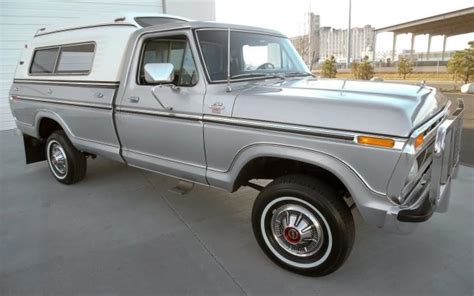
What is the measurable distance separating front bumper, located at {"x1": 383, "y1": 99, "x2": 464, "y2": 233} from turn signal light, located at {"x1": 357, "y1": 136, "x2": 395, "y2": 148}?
332 millimetres

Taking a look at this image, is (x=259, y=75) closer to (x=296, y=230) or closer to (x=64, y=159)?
(x=296, y=230)

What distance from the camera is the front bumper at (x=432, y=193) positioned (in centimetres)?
233

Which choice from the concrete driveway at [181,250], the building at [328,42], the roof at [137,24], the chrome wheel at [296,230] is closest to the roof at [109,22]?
the roof at [137,24]

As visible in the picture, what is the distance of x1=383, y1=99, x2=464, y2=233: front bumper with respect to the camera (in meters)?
2.33

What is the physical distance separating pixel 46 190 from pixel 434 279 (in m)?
4.72

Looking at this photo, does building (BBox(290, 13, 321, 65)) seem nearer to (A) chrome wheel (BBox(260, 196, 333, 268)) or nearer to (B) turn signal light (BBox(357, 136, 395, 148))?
(A) chrome wheel (BBox(260, 196, 333, 268))

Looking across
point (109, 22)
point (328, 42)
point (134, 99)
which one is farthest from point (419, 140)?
point (328, 42)

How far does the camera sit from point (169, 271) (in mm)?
3010

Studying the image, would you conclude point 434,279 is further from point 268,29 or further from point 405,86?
point 268,29

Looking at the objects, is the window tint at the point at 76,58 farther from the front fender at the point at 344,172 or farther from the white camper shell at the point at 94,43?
the front fender at the point at 344,172

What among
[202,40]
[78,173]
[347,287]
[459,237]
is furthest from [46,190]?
[459,237]

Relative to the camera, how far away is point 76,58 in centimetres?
457

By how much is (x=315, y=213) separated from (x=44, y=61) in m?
4.46

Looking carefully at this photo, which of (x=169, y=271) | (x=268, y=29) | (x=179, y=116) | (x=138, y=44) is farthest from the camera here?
(x=268, y=29)
